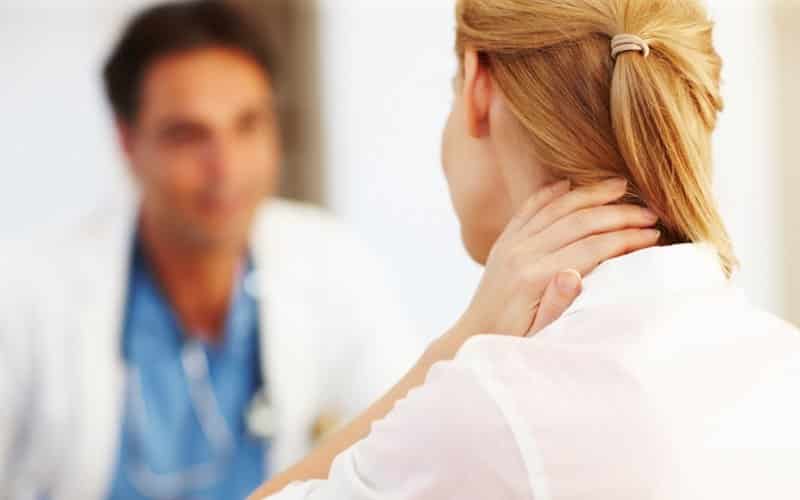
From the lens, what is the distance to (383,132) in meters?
2.74

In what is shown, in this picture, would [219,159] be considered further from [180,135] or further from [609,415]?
[609,415]

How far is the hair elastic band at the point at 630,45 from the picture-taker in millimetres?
861

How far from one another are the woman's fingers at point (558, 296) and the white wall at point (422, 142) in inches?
40.2

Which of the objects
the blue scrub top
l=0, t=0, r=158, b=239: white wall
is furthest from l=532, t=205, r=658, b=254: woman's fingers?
l=0, t=0, r=158, b=239: white wall

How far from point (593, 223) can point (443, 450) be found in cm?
26

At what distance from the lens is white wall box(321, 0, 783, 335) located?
1.85 metres

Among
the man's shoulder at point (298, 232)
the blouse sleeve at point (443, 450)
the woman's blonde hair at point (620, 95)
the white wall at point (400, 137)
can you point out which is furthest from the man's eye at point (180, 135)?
the blouse sleeve at point (443, 450)

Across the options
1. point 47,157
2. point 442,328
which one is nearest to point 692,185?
point 442,328

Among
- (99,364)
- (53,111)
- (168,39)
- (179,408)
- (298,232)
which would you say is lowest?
(179,408)

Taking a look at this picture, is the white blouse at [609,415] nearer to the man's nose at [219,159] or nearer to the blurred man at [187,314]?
the blurred man at [187,314]

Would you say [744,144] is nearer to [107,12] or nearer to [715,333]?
[715,333]

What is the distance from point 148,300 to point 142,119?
348 mm

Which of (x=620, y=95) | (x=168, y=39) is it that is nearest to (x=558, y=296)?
(x=620, y=95)

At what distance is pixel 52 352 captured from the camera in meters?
1.82
